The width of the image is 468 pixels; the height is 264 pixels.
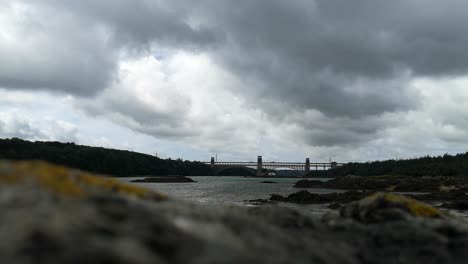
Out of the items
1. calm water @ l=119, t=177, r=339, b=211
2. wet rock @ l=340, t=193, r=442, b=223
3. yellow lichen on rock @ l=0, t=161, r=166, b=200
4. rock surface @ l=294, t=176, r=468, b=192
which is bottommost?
calm water @ l=119, t=177, r=339, b=211

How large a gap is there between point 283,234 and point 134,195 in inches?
138

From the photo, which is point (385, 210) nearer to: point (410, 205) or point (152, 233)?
point (410, 205)

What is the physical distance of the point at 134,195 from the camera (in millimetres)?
8047

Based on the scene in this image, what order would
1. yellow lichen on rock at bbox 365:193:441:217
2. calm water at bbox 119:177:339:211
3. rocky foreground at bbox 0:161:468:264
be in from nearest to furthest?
rocky foreground at bbox 0:161:468:264, yellow lichen on rock at bbox 365:193:441:217, calm water at bbox 119:177:339:211

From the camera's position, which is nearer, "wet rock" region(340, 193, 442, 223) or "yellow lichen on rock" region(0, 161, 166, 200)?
"yellow lichen on rock" region(0, 161, 166, 200)

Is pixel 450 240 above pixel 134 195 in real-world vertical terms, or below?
below

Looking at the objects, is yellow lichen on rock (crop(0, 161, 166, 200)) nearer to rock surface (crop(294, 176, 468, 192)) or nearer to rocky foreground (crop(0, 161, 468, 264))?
rocky foreground (crop(0, 161, 468, 264))

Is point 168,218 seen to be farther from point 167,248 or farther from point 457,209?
point 457,209

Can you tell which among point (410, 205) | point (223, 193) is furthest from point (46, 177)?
point (223, 193)

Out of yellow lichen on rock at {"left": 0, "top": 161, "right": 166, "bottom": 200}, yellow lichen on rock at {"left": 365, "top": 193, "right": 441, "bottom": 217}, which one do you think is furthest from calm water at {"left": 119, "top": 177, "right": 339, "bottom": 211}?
yellow lichen on rock at {"left": 0, "top": 161, "right": 166, "bottom": 200}

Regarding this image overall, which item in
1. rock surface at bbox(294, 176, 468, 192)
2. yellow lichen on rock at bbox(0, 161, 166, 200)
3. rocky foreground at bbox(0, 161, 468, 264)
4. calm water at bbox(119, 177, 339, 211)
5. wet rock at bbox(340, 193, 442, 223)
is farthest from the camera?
rock surface at bbox(294, 176, 468, 192)

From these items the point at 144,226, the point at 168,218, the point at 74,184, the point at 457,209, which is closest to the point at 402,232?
the point at 168,218

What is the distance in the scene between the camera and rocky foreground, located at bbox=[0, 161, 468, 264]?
4246 millimetres

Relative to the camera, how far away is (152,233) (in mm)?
5152
